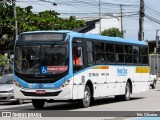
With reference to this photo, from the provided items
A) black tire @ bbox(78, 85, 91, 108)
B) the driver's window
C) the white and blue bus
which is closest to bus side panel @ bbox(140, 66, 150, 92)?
the white and blue bus

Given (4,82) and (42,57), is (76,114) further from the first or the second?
(4,82)

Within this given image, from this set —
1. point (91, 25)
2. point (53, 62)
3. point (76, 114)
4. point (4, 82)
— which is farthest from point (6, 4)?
point (91, 25)

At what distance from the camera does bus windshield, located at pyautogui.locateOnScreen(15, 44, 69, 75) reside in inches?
744

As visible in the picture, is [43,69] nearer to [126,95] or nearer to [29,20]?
[126,95]

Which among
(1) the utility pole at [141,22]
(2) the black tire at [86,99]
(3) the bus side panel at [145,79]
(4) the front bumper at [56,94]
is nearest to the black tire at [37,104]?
(4) the front bumper at [56,94]

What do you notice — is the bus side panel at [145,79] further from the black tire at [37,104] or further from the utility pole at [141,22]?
the utility pole at [141,22]

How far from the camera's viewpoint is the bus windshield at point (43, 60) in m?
18.9

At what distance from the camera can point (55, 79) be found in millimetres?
18797

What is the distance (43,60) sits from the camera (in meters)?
19.0

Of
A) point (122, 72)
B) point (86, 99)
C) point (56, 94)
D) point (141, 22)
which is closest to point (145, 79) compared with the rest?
point (122, 72)

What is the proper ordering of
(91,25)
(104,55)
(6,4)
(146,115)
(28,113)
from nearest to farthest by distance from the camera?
(146,115)
(28,113)
(104,55)
(6,4)
(91,25)

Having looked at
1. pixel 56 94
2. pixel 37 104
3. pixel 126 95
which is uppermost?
pixel 56 94

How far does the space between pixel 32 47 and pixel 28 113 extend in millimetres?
2849

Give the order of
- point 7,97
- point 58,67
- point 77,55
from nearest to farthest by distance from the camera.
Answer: point 58,67, point 77,55, point 7,97
